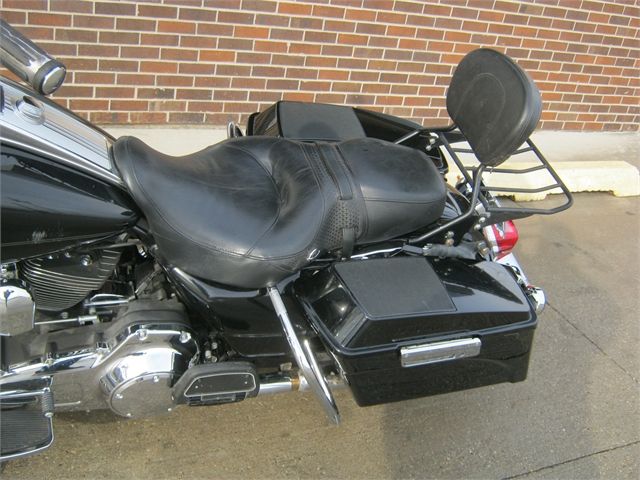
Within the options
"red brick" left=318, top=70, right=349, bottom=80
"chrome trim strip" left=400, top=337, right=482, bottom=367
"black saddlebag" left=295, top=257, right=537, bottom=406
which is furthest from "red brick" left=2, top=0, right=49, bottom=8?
"chrome trim strip" left=400, top=337, right=482, bottom=367

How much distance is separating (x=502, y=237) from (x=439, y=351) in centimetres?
68

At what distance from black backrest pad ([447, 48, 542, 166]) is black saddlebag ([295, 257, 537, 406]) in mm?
424

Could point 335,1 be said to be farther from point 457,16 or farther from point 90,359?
point 90,359

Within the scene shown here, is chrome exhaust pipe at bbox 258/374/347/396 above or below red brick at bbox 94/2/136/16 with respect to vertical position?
below

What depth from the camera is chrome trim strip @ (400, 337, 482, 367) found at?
192cm

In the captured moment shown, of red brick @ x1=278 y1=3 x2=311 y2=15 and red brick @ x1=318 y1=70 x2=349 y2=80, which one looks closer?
red brick @ x1=278 y1=3 x2=311 y2=15

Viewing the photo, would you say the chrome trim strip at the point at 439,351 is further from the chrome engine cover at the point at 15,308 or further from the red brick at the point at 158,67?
the red brick at the point at 158,67

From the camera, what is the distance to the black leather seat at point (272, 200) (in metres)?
1.79

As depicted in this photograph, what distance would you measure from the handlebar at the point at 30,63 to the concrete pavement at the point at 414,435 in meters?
1.28

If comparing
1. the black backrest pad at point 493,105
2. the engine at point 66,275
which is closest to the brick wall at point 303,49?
the black backrest pad at point 493,105

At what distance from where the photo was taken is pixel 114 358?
75.0 inches

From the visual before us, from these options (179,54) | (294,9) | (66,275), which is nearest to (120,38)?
(179,54)

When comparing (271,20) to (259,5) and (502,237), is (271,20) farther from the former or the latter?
(502,237)

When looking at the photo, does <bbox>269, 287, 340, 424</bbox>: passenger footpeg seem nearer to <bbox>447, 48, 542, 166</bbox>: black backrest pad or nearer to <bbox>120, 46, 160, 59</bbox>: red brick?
<bbox>447, 48, 542, 166</bbox>: black backrest pad
